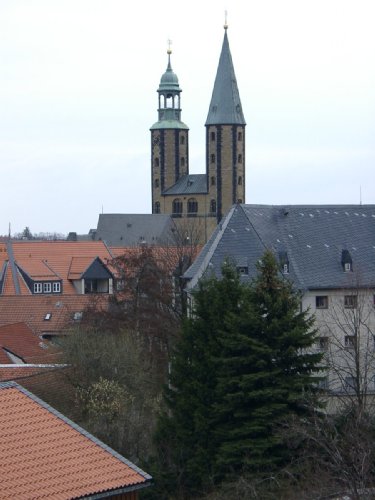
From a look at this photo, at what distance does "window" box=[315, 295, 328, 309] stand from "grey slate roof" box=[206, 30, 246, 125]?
71862mm

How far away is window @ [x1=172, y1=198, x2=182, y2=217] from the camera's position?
124562mm

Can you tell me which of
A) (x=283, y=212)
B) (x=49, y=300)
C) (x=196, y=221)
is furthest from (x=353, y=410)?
(x=196, y=221)

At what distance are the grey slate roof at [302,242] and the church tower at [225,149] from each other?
6991 cm

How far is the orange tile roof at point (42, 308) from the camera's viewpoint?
5269 cm

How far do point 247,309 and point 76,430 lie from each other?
7.86 meters

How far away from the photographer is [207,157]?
12112 cm

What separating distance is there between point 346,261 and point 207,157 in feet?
256

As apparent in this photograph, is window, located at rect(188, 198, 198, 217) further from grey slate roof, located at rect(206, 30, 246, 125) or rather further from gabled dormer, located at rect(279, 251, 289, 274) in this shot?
gabled dormer, located at rect(279, 251, 289, 274)

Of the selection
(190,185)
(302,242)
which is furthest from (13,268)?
(190,185)

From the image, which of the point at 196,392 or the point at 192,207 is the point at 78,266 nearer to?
the point at 192,207

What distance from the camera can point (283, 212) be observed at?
45.7m

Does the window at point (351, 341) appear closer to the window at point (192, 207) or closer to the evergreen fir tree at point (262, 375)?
the evergreen fir tree at point (262, 375)

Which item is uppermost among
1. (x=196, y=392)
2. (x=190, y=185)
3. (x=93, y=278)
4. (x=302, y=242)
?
(x=190, y=185)

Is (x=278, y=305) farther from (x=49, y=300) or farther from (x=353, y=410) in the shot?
(x=49, y=300)
